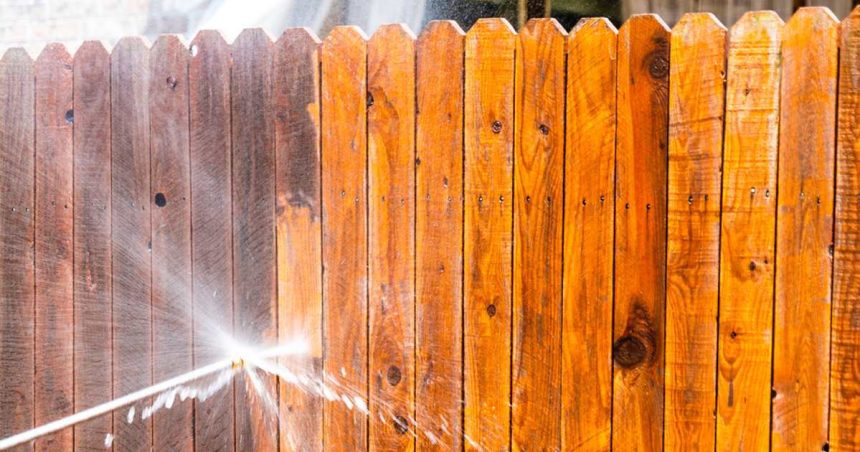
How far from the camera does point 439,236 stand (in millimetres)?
2240

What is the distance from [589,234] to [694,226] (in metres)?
0.28

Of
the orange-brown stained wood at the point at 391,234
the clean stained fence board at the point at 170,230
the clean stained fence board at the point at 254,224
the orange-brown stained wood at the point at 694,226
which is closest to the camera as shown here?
the orange-brown stained wood at the point at 694,226

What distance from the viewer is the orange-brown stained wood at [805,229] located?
6.25 feet

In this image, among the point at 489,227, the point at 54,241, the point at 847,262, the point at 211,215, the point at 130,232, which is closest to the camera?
the point at 847,262

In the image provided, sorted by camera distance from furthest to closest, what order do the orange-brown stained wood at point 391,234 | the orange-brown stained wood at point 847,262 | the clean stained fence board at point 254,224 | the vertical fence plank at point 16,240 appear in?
the vertical fence plank at point 16,240
the clean stained fence board at point 254,224
the orange-brown stained wood at point 391,234
the orange-brown stained wood at point 847,262

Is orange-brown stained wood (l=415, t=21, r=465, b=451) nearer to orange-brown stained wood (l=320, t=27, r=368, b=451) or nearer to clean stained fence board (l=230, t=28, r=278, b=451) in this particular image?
orange-brown stained wood (l=320, t=27, r=368, b=451)

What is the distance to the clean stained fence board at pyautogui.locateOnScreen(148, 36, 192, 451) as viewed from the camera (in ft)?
8.24

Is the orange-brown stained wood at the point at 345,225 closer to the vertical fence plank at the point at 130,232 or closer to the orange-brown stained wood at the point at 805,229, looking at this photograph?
the vertical fence plank at the point at 130,232

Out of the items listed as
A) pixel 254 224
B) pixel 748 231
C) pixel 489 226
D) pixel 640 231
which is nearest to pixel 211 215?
pixel 254 224

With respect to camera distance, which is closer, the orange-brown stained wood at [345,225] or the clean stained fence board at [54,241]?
the orange-brown stained wood at [345,225]

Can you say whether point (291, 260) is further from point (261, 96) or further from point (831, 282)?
point (831, 282)

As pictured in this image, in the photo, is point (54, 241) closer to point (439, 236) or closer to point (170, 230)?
point (170, 230)

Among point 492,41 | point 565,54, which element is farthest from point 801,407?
point 492,41

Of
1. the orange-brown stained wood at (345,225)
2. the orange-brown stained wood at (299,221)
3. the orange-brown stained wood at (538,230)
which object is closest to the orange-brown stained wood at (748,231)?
A: the orange-brown stained wood at (538,230)
